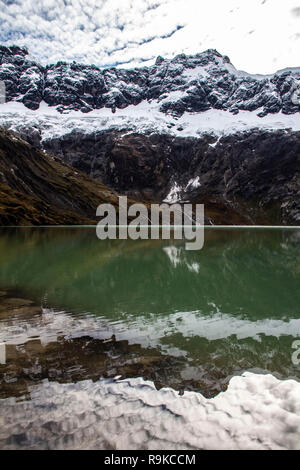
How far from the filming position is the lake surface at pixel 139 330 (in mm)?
9750

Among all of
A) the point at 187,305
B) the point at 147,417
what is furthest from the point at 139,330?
the point at 147,417

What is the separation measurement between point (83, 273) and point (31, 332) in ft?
51.0

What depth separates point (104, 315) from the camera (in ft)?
55.3

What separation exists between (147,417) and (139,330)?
6.66 metres

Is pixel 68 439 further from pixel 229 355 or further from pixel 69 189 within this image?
pixel 69 189

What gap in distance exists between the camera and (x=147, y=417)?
26.0 ft

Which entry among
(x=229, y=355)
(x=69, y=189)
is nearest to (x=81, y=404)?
(x=229, y=355)

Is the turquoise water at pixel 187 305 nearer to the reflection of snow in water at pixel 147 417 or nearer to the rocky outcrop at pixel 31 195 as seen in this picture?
the reflection of snow in water at pixel 147 417

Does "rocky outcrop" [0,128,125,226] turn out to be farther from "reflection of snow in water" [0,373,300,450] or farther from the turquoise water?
"reflection of snow in water" [0,373,300,450]

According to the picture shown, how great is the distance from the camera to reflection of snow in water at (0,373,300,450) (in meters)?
7.09

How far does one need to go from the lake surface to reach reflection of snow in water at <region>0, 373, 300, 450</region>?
0.13m

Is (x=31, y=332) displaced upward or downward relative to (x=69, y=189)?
downward

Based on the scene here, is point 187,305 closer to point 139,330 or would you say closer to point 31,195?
point 139,330

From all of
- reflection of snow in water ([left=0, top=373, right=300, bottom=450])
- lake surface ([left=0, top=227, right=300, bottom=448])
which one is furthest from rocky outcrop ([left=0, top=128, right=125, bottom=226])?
reflection of snow in water ([left=0, top=373, right=300, bottom=450])
